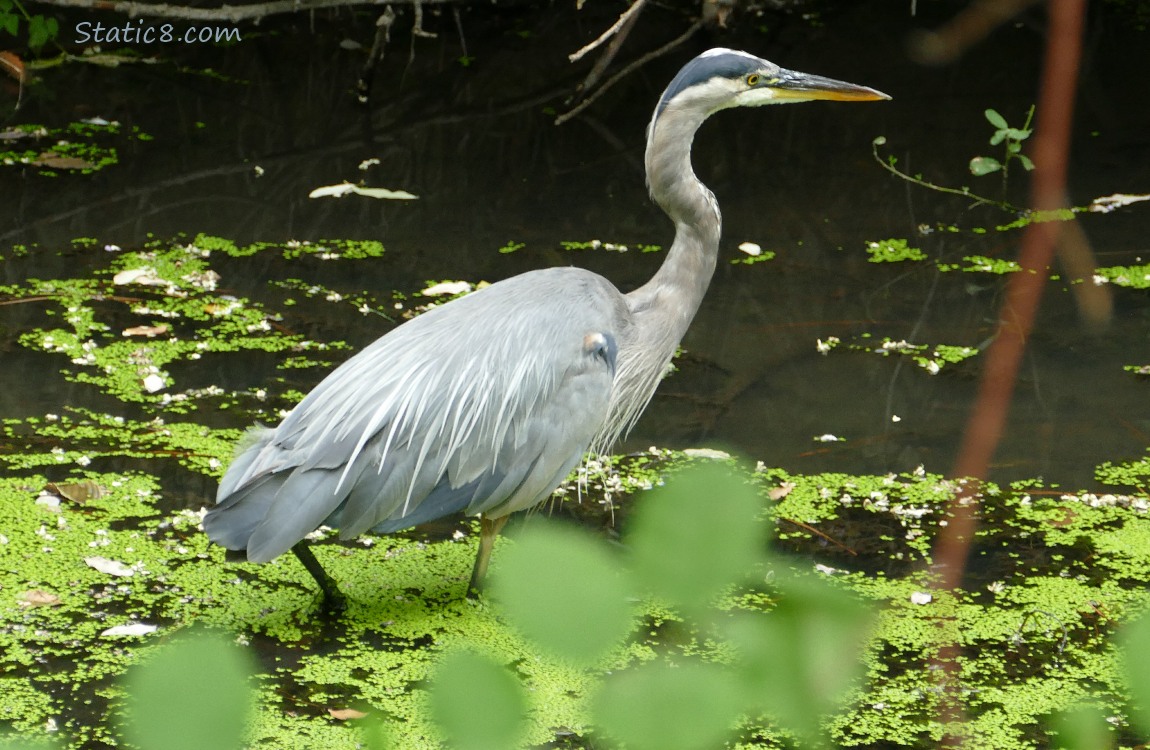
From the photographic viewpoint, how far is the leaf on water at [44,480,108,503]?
3.55 metres

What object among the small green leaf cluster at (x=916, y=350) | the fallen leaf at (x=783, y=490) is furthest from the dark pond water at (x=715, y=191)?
the fallen leaf at (x=783, y=490)

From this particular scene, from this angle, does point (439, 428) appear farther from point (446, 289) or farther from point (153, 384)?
point (446, 289)

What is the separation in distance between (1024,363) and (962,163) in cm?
191

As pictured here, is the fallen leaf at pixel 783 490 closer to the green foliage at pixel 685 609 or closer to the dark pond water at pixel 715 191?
the dark pond water at pixel 715 191

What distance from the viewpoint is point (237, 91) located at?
7035 mm

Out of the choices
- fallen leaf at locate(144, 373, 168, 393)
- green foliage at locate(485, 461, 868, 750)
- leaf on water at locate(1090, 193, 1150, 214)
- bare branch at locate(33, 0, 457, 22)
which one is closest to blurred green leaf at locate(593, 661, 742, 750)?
green foliage at locate(485, 461, 868, 750)

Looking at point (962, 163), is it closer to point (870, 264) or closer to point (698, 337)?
point (870, 264)

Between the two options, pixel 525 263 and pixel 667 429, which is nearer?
pixel 667 429

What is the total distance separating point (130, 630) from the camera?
3000 mm

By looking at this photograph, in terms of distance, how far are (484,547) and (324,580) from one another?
388 millimetres

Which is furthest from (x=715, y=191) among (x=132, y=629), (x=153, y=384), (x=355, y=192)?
(x=132, y=629)

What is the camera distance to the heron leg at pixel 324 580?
3031 mm

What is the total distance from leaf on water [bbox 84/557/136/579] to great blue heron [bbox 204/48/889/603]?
1.27 ft

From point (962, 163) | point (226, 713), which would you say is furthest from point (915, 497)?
point (226, 713)
